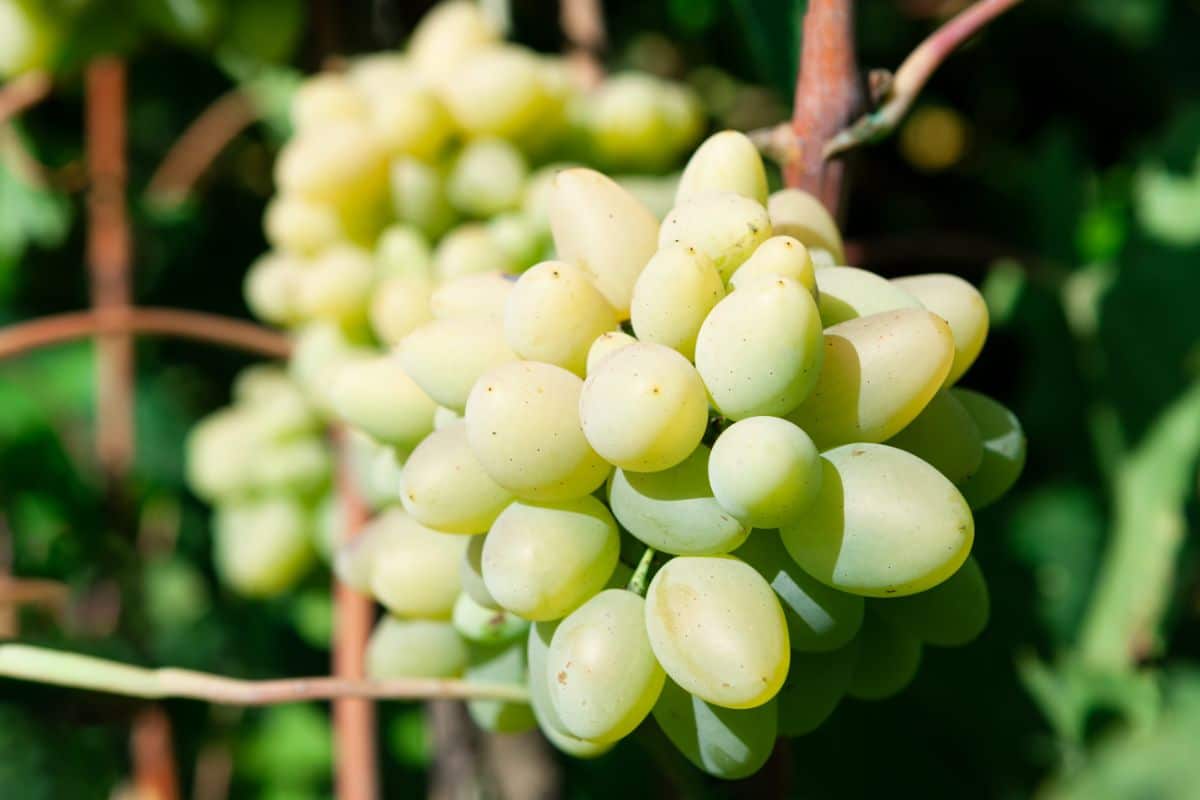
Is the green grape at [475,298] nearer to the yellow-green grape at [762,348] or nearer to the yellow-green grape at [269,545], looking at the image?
the yellow-green grape at [762,348]

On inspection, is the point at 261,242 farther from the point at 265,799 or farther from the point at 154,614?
the point at 265,799

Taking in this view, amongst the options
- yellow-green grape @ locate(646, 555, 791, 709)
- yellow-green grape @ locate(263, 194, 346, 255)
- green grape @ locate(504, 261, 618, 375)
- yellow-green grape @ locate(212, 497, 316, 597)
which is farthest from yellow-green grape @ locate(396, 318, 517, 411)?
yellow-green grape @ locate(212, 497, 316, 597)

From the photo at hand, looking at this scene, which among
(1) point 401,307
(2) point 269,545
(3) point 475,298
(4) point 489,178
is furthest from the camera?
(2) point 269,545

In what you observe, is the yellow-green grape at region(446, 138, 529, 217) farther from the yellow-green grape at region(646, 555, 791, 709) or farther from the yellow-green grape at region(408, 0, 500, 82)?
the yellow-green grape at region(646, 555, 791, 709)

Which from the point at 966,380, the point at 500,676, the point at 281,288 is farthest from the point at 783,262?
the point at 966,380

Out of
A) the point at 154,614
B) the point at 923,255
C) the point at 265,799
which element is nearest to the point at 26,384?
the point at 154,614

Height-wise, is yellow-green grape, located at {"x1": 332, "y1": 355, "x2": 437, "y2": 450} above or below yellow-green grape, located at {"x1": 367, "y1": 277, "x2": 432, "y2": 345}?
above

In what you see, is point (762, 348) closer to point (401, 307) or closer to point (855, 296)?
point (855, 296)
